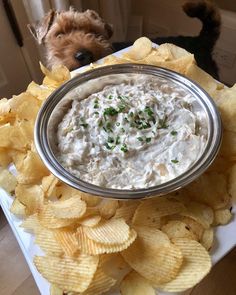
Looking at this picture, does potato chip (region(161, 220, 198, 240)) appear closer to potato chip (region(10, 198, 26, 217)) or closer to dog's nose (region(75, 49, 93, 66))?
potato chip (region(10, 198, 26, 217))

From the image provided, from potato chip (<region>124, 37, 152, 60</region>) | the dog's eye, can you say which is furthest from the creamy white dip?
the dog's eye

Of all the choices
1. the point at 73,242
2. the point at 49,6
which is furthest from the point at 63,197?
the point at 49,6

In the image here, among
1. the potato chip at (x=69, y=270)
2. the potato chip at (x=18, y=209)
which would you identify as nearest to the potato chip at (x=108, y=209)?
the potato chip at (x=69, y=270)

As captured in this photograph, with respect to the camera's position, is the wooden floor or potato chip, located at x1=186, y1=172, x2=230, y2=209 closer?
potato chip, located at x1=186, y1=172, x2=230, y2=209

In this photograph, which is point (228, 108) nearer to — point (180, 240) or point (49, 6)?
point (180, 240)

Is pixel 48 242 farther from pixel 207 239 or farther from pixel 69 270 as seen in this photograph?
pixel 207 239

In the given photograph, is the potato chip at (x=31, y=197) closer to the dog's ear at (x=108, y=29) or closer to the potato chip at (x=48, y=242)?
the potato chip at (x=48, y=242)
